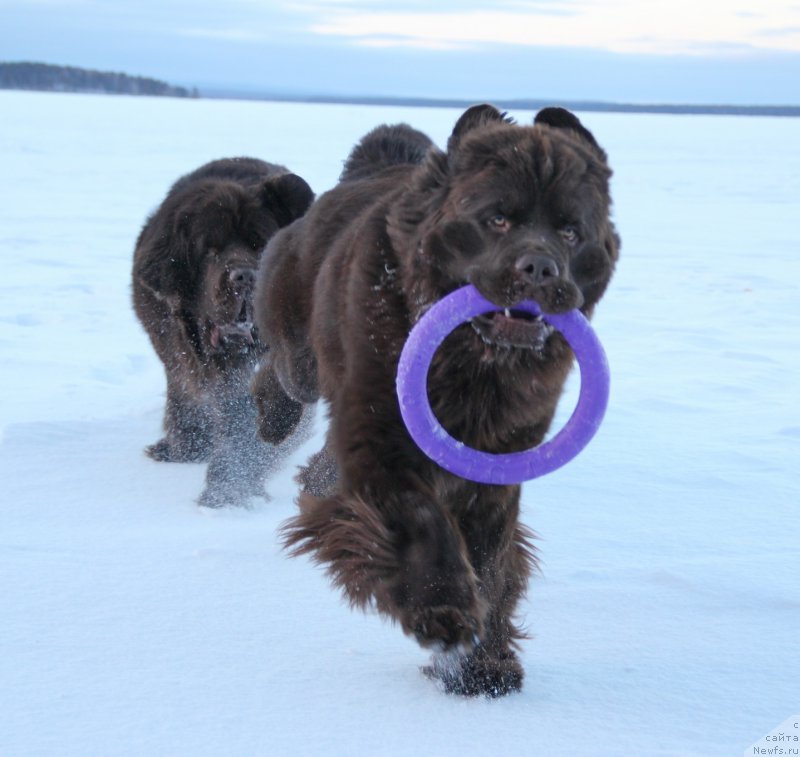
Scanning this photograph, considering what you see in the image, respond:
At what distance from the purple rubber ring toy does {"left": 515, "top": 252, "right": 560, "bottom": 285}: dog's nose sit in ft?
0.37

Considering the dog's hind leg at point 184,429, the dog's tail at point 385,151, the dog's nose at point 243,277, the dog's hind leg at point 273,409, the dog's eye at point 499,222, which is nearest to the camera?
the dog's eye at point 499,222

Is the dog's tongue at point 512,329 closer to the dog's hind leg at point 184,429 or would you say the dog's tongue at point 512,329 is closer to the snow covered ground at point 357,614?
the snow covered ground at point 357,614

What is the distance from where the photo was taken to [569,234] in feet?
10.7

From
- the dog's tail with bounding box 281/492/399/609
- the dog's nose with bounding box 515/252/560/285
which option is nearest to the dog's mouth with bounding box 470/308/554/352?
the dog's nose with bounding box 515/252/560/285

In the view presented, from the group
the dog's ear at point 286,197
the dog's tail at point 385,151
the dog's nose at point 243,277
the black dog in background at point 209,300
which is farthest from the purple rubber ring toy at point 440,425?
the dog's ear at point 286,197

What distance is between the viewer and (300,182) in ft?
18.7

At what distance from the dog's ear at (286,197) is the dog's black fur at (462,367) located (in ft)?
6.45

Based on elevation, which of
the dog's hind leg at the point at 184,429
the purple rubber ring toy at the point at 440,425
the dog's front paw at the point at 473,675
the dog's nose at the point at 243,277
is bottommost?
the dog's hind leg at the point at 184,429

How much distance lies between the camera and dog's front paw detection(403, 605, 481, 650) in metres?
2.87

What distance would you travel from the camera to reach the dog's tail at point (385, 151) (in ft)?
16.4

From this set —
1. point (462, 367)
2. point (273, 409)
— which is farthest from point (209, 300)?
point (462, 367)

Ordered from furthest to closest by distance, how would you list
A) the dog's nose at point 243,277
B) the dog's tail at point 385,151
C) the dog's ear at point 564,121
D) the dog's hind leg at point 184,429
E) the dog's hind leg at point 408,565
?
the dog's hind leg at point 184,429 < the dog's nose at point 243,277 < the dog's tail at point 385,151 < the dog's ear at point 564,121 < the dog's hind leg at point 408,565

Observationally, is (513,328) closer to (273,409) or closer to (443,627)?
(443,627)

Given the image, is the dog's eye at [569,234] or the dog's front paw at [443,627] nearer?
the dog's front paw at [443,627]
